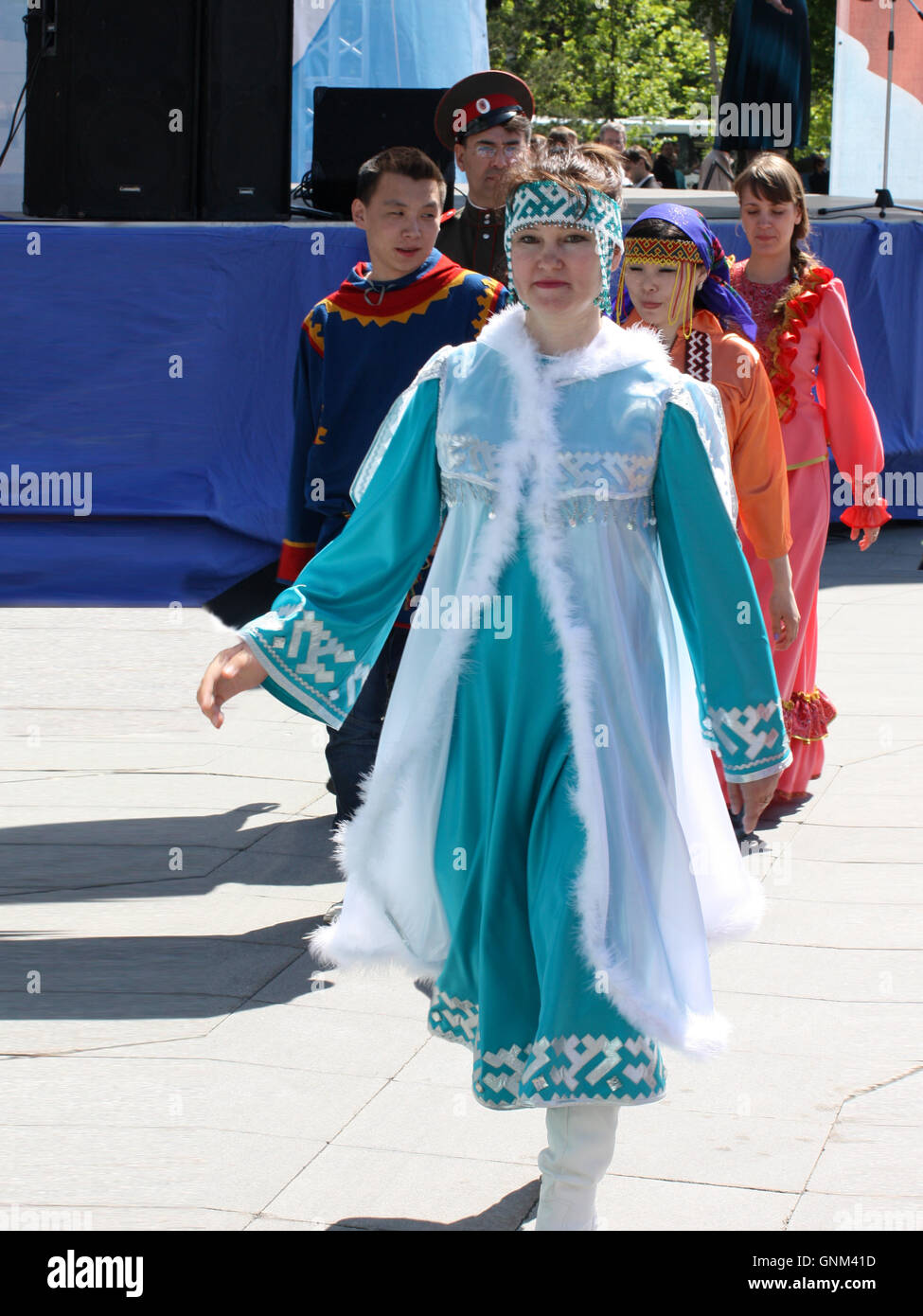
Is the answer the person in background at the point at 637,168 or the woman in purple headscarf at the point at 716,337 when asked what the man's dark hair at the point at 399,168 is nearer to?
the woman in purple headscarf at the point at 716,337

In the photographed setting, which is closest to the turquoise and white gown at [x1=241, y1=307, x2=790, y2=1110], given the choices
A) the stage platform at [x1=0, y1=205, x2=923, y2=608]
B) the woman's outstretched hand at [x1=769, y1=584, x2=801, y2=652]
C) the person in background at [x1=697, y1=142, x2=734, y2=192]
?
the woman's outstretched hand at [x1=769, y1=584, x2=801, y2=652]

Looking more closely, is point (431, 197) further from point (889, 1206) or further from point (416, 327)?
point (889, 1206)

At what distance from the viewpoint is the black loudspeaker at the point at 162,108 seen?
1055cm

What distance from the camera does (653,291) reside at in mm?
4848

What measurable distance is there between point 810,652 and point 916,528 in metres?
5.91

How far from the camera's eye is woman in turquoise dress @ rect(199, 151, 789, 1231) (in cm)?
296

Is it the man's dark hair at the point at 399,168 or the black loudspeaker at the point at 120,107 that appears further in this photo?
the black loudspeaker at the point at 120,107

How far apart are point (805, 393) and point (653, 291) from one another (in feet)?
5.06

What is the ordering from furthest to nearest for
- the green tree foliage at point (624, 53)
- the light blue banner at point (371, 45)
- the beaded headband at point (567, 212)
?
1. the green tree foliage at point (624, 53)
2. the light blue banner at point (371, 45)
3. the beaded headband at point (567, 212)

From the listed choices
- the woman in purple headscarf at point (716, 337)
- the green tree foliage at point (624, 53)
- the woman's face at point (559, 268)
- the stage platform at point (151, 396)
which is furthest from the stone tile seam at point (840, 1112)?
the green tree foliage at point (624, 53)

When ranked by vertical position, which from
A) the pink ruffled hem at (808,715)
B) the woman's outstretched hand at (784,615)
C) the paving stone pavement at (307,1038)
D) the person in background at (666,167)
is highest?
the person in background at (666,167)

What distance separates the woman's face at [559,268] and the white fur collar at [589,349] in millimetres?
76

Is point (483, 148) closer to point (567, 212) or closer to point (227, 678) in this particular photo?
point (567, 212)
